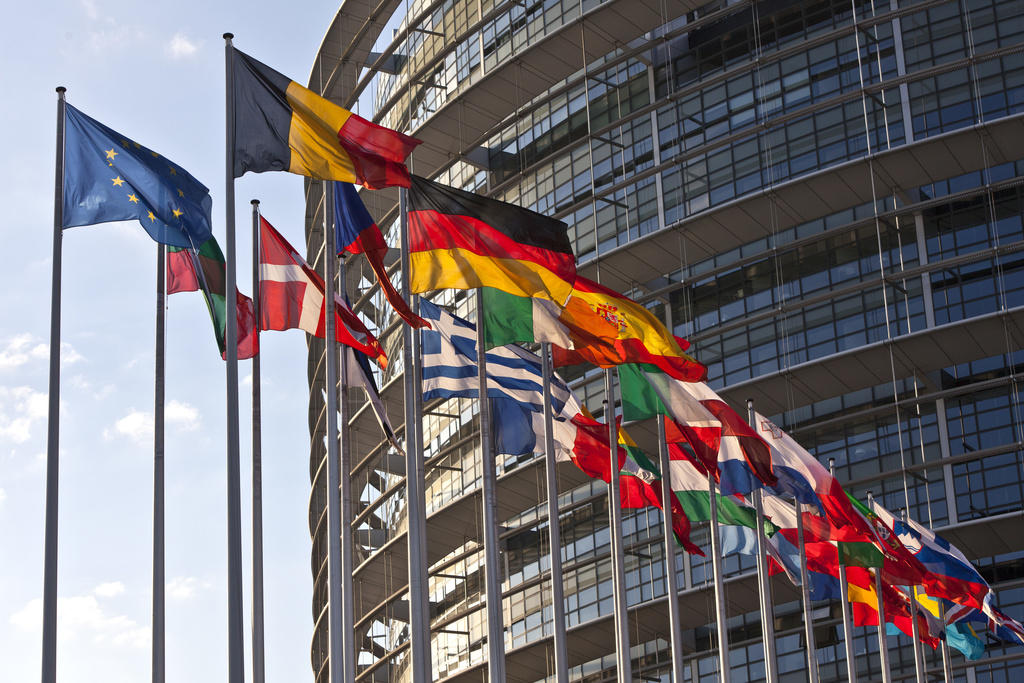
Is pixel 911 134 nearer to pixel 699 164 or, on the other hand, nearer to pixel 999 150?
pixel 999 150

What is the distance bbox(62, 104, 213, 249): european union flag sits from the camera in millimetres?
18531

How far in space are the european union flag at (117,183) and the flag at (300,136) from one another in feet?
3.70

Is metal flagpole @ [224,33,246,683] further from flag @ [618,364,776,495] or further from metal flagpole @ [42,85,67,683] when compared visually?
flag @ [618,364,776,495]

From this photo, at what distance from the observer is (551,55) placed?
2067 inches

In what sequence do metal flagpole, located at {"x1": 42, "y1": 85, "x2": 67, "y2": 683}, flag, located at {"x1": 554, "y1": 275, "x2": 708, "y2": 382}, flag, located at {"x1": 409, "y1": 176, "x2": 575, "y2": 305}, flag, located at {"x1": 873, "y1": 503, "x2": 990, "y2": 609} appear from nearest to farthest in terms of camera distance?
metal flagpole, located at {"x1": 42, "y1": 85, "x2": 67, "y2": 683} → flag, located at {"x1": 409, "y1": 176, "x2": 575, "y2": 305} → flag, located at {"x1": 554, "y1": 275, "x2": 708, "y2": 382} → flag, located at {"x1": 873, "y1": 503, "x2": 990, "y2": 609}

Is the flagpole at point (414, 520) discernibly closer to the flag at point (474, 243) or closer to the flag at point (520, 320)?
the flag at point (474, 243)

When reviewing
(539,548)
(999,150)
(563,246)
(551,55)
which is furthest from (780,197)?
(563,246)

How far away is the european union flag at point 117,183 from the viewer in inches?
730

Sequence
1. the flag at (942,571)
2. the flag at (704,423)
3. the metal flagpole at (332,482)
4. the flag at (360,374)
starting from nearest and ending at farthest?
1. the metal flagpole at (332,482)
2. the flag at (360,374)
3. the flag at (704,423)
4. the flag at (942,571)

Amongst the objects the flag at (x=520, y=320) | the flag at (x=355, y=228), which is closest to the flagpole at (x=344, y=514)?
the flag at (x=355, y=228)

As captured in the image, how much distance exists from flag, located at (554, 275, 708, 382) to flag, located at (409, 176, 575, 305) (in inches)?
108

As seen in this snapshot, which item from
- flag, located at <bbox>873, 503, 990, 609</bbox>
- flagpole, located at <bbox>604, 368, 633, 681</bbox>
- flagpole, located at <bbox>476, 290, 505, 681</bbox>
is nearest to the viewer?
flagpole, located at <bbox>476, 290, 505, 681</bbox>

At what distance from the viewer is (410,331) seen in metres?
21.2

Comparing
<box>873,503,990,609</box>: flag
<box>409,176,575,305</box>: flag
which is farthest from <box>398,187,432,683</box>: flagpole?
<box>873,503,990,609</box>: flag
